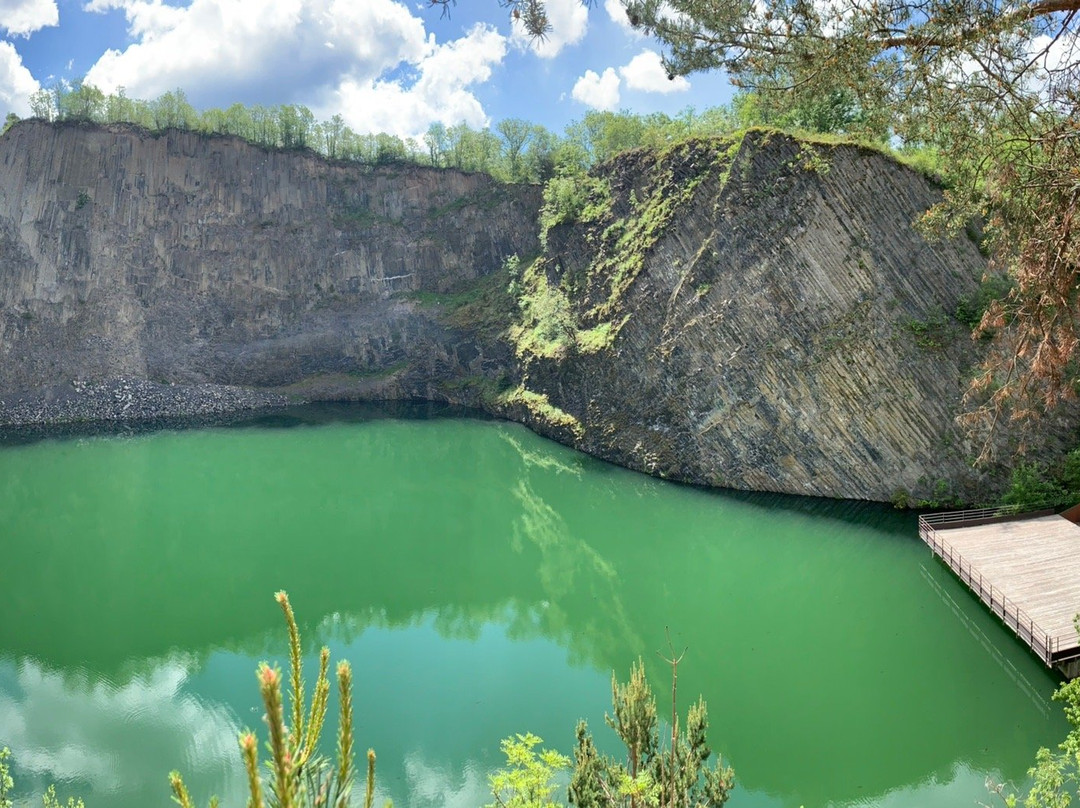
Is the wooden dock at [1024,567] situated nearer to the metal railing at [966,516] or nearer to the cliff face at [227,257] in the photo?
the metal railing at [966,516]

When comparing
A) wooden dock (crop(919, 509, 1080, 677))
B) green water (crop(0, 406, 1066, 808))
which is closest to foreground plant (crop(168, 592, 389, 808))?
green water (crop(0, 406, 1066, 808))

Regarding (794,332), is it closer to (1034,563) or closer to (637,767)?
(1034,563)

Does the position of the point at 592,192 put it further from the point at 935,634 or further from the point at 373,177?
the point at 935,634

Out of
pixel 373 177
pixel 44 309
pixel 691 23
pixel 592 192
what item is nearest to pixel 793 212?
pixel 592 192

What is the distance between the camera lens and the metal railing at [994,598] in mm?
12336

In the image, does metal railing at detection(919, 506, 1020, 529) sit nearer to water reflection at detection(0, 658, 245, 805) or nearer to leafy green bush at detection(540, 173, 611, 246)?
water reflection at detection(0, 658, 245, 805)

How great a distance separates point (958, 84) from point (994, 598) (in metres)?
9.96

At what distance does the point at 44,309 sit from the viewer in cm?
3659

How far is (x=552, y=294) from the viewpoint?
108 feet

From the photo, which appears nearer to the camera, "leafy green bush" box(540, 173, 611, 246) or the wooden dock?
the wooden dock

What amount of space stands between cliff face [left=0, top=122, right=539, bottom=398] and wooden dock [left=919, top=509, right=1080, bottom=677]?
24691 mm

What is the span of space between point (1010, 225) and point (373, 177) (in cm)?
3724

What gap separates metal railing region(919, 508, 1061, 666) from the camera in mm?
12336

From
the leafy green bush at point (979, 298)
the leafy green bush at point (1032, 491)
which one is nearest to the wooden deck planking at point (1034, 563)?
the leafy green bush at point (1032, 491)
